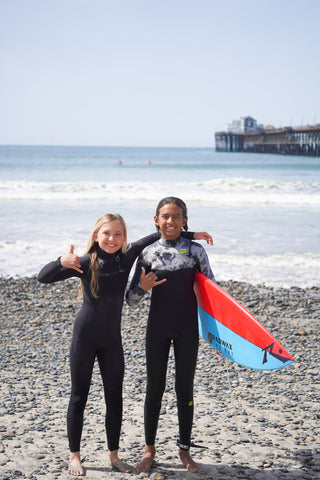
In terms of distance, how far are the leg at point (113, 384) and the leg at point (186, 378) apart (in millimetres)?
383

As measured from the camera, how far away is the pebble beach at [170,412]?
343 cm

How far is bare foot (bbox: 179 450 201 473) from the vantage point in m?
3.36

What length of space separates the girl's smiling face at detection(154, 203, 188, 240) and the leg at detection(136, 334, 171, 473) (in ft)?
2.32

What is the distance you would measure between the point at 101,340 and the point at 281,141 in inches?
2793

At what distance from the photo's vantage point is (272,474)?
334 centimetres

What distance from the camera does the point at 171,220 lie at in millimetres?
3359

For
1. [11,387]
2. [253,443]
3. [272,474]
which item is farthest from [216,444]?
[11,387]

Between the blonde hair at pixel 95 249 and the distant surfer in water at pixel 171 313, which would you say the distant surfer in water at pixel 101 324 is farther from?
the distant surfer in water at pixel 171 313

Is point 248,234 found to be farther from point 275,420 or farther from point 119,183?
point 119,183

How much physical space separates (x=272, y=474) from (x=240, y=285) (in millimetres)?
5259

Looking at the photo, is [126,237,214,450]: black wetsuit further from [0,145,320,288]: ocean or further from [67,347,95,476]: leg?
[0,145,320,288]: ocean

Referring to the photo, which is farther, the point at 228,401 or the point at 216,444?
the point at 228,401

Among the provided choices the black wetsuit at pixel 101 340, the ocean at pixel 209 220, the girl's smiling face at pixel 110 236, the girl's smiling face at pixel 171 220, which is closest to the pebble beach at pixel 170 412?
the black wetsuit at pixel 101 340

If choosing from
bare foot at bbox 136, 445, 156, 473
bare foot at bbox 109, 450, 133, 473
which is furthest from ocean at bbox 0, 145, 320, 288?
bare foot at bbox 109, 450, 133, 473
